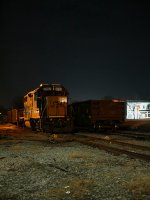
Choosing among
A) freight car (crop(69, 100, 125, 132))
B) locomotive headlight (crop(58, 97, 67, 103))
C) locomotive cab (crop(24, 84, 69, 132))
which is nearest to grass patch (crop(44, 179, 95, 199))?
locomotive cab (crop(24, 84, 69, 132))

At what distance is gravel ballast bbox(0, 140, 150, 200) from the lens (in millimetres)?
7199

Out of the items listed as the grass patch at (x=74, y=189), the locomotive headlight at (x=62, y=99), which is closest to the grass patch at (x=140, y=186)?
the grass patch at (x=74, y=189)

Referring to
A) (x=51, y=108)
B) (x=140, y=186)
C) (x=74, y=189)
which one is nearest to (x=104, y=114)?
(x=51, y=108)

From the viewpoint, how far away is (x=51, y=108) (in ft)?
92.2

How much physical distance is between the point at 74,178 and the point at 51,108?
19452 millimetres

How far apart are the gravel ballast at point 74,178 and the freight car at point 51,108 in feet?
49.5

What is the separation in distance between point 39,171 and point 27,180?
1223 millimetres

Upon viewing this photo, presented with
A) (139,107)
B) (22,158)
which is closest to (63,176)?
(22,158)

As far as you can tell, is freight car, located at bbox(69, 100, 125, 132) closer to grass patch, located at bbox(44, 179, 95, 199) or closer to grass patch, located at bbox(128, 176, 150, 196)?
grass patch, located at bbox(128, 176, 150, 196)

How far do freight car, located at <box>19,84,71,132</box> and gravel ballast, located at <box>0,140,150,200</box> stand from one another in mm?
15074

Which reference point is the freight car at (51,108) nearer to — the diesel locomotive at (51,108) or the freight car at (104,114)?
the diesel locomotive at (51,108)

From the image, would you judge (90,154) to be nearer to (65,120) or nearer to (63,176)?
(63,176)

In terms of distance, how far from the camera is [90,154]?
13391mm

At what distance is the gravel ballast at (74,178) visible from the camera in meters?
7.20
